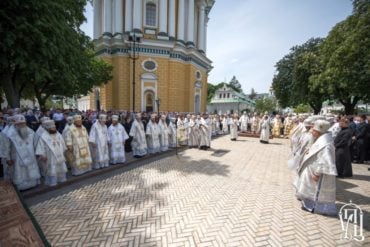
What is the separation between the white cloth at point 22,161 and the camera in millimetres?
6000

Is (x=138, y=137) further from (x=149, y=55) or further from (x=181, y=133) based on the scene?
(x=149, y=55)

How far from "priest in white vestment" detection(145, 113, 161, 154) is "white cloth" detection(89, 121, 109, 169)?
2.98 metres

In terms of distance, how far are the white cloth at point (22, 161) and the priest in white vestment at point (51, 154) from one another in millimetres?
225

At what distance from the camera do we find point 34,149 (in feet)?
21.0

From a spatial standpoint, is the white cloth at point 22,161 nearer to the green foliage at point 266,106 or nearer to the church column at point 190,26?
the church column at point 190,26

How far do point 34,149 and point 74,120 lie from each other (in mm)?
1676

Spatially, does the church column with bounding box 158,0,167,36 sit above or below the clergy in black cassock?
above

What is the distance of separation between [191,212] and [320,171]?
284 cm

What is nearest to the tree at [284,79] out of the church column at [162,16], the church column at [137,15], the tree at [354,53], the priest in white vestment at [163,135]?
the tree at [354,53]

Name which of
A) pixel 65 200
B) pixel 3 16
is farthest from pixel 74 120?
pixel 3 16

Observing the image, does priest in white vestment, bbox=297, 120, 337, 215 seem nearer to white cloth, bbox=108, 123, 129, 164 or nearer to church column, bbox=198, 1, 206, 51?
white cloth, bbox=108, 123, 129, 164

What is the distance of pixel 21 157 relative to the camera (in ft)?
19.7

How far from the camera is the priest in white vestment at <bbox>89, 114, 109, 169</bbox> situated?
8.25 meters

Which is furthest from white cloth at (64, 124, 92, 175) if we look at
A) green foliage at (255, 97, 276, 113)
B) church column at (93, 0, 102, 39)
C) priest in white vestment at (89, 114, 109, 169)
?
green foliage at (255, 97, 276, 113)
